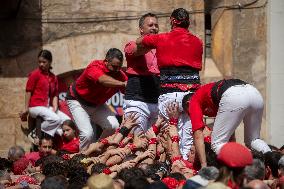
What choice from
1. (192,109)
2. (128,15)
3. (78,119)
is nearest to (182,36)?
(192,109)

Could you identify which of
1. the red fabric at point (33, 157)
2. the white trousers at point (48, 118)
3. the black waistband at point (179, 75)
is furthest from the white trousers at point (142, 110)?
the white trousers at point (48, 118)

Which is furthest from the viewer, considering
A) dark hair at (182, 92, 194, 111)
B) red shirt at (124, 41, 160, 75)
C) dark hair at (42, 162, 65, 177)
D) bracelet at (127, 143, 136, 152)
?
red shirt at (124, 41, 160, 75)

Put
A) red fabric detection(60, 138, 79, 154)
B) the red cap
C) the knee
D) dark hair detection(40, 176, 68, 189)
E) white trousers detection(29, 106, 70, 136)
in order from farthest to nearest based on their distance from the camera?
1. white trousers detection(29, 106, 70, 136)
2. red fabric detection(60, 138, 79, 154)
3. the knee
4. dark hair detection(40, 176, 68, 189)
5. the red cap

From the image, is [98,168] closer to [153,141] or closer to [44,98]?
[153,141]

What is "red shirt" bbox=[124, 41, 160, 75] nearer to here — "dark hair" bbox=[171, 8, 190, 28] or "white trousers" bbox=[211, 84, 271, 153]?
"dark hair" bbox=[171, 8, 190, 28]

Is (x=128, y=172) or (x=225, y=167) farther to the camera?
(x=128, y=172)

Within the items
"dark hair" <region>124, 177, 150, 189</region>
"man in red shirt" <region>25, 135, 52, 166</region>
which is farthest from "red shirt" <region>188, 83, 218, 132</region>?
"man in red shirt" <region>25, 135, 52, 166</region>

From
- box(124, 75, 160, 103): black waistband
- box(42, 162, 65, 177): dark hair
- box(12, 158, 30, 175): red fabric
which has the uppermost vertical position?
box(124, 75, 160, 103): black waistband

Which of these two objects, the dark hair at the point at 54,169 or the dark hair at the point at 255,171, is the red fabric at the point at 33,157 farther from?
the dark hair at the point at 255,171

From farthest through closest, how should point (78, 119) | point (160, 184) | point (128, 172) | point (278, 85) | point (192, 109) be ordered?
point (278, 85) < point (78, 119) < point (192, 109) < point (128, 172) < point (160, 184)

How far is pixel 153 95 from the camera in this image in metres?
8.65

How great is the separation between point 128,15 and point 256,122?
16.7ft

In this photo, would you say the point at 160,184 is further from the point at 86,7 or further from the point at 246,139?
the point at 86,7

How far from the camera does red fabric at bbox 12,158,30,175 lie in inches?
354
